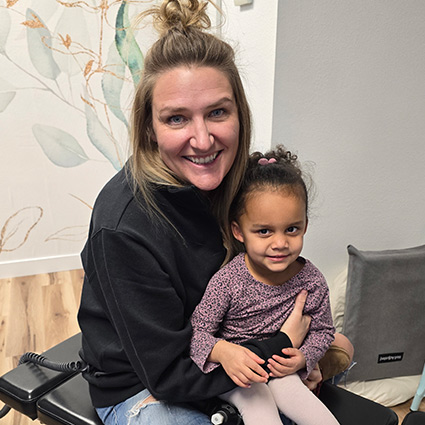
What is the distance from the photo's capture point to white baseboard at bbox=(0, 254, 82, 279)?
2.91 m

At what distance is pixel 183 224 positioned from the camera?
3.42ft

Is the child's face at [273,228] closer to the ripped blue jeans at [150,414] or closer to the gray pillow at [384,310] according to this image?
the ripped blue jeans at [150,414]

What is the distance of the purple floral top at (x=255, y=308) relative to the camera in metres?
1.06

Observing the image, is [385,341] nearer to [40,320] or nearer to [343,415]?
[343,415]

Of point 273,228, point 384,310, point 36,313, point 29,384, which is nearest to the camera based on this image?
point 273,228

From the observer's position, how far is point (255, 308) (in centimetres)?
108

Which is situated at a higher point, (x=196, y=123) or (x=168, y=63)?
(x=168, y=63)

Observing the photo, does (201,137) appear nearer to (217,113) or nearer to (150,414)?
(217,113)

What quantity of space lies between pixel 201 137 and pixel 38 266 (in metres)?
2.33

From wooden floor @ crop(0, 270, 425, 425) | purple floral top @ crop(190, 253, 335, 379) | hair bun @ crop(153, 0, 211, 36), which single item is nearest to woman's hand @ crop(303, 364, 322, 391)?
purple floral top @ crop(190, 253, 335, 379)

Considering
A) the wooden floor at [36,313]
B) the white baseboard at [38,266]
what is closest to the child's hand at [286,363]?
the wooden floor at [36,313]

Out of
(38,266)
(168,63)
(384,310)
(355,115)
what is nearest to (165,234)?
(168,63)

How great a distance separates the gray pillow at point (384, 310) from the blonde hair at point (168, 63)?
0.98m

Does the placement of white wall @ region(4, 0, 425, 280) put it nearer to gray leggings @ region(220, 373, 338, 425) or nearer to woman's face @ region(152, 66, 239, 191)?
woman's face @ region(152, 66, 239, 191)
